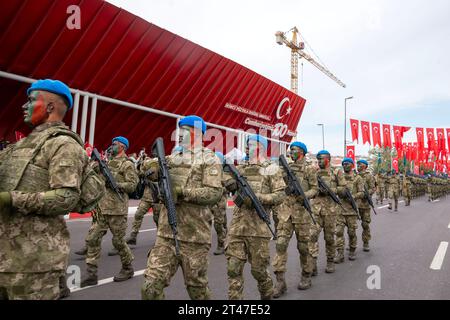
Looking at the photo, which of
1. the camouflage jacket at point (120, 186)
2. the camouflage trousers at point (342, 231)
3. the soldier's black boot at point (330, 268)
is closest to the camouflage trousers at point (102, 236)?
the camouflage jacket at point (120, 186)

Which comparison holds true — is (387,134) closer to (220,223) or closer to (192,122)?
(220,223)

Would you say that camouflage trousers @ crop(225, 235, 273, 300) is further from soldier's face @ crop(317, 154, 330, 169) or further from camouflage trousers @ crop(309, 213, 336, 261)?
soldier's face @ crop(317, 154, 330, 169)

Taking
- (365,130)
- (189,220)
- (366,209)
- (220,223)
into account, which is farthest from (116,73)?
(365,130)

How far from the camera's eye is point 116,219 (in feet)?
16.5

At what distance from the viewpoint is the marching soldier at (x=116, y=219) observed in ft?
15.2

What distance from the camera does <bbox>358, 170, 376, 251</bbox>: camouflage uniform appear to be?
301 inches

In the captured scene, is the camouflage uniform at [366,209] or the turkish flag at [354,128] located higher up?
the turkish flag at [354,128]

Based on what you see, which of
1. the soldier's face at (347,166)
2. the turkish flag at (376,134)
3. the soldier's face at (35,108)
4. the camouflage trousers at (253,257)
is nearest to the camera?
the soldier's face at (35,108)

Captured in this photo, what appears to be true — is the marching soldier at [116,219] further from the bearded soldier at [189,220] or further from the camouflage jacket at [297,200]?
the camouflage jacket at [297,200]

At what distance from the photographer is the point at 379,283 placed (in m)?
5.00

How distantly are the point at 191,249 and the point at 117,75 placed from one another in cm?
1294

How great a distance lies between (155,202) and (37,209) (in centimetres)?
126

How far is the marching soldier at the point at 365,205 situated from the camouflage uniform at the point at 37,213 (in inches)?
273
